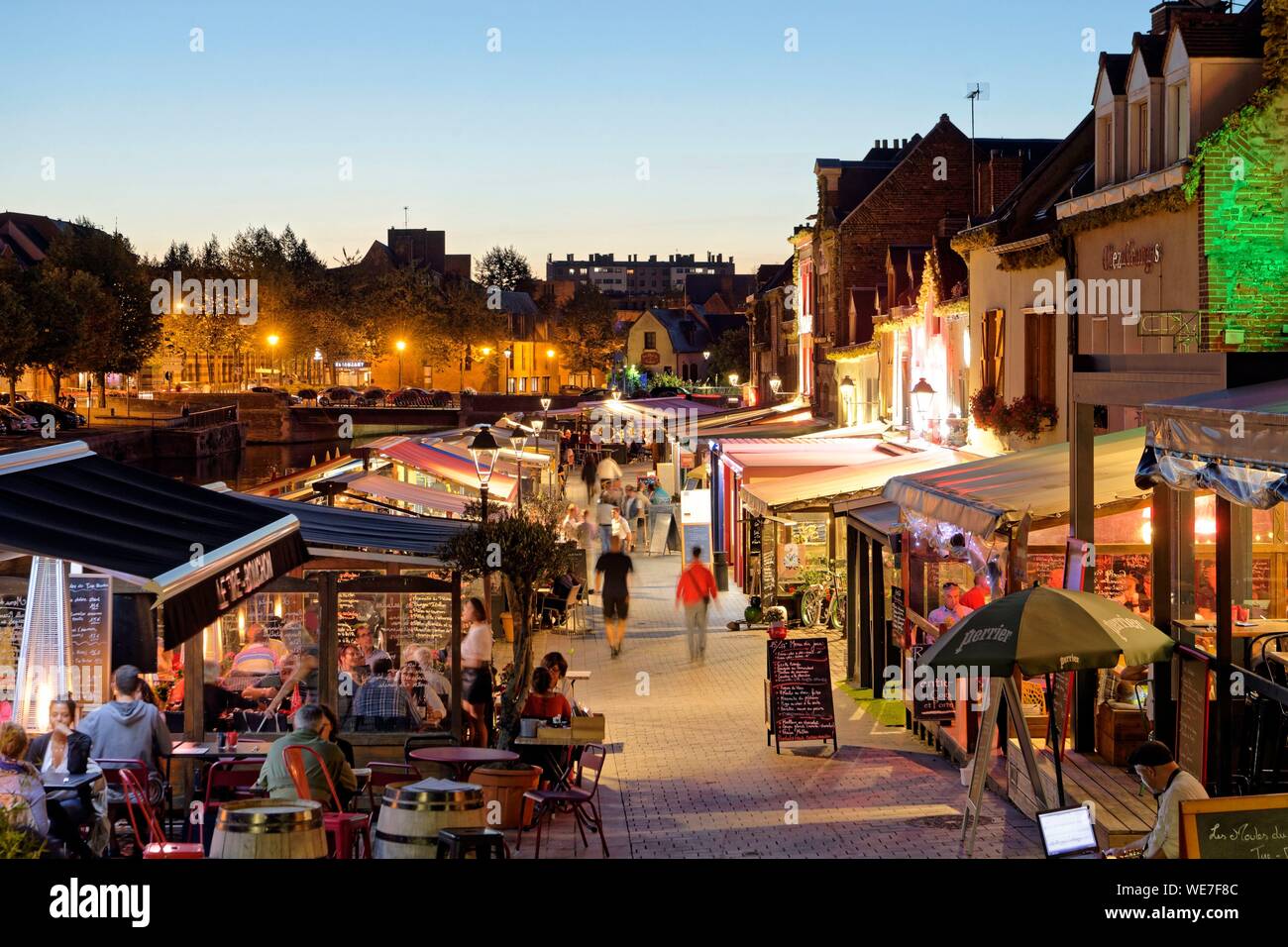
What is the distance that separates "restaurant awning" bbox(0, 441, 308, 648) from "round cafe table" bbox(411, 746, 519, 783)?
1642 millimetres

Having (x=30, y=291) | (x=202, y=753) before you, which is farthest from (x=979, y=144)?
(x=30, y=291)

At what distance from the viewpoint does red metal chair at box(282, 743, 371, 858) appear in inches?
351

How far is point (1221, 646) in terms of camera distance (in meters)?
10.2

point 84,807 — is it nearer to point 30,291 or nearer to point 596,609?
point 596,609

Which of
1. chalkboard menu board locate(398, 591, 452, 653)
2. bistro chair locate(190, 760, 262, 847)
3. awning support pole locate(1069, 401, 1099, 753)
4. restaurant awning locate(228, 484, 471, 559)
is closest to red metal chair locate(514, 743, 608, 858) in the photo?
bistro chair locate(190, 760, 262, 847)

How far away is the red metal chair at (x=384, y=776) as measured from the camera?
11.0 meters

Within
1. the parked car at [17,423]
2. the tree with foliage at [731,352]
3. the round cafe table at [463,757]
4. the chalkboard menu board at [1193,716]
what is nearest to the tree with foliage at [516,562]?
the round cafe table at [463,757]

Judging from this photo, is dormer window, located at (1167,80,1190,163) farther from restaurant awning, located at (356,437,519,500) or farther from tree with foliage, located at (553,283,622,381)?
tree with foliage, located at (553,283,622,381)

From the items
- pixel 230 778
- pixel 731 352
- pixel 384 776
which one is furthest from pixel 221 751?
pixel 731 352

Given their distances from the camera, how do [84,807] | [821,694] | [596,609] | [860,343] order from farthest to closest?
[860,343] < [596,609] < [821,694] < [84,807]

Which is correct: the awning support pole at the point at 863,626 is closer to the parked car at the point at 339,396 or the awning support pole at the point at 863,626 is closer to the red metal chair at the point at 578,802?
the red metal chair at the point at 578,802

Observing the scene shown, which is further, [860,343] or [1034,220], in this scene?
[860,343]

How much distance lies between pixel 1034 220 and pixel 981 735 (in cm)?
1274
